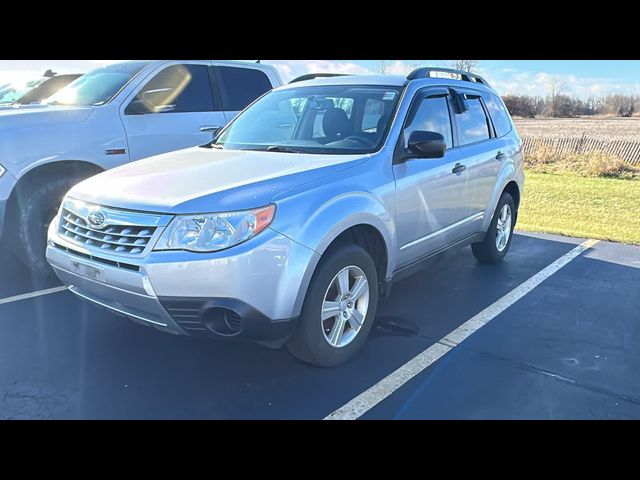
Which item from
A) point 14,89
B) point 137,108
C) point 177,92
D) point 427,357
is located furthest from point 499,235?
point 14,89

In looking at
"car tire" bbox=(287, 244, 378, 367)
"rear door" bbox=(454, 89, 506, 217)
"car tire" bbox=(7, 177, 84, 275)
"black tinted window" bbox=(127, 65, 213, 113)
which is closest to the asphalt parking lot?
"car tire" bbox=(287, 244, 378, 367)

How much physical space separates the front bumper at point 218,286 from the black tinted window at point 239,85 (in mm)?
3853

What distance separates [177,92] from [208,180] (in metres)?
3.16

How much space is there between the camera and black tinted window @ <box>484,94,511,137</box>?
18.3 ft

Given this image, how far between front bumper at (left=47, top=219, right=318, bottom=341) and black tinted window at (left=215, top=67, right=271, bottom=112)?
12.6ft

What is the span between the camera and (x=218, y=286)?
2842mm

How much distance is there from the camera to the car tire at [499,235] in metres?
5.66

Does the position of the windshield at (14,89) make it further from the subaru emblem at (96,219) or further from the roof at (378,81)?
the subaru emblem at (96,219)

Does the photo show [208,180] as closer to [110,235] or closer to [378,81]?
[110,235]

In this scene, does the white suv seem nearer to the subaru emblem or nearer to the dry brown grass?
the subaru emblem

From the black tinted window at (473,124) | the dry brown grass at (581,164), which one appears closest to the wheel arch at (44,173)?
the black tinted window at (473,124)

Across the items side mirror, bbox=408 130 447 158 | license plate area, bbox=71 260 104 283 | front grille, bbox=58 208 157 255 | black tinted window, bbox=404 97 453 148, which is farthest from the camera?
black tinted window, bbox=404 97 453 148

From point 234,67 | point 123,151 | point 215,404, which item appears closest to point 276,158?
point 215,404

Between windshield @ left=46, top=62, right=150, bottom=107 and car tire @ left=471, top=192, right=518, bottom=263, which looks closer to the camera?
windshield @ left=46, top=62, right=150, bottom=107
